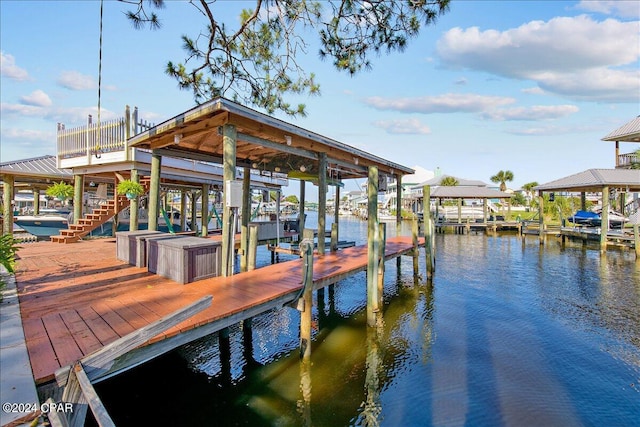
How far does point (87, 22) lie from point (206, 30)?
11.6ft

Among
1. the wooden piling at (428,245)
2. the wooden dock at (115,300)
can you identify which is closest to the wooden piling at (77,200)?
the wooden dock at (115,300)

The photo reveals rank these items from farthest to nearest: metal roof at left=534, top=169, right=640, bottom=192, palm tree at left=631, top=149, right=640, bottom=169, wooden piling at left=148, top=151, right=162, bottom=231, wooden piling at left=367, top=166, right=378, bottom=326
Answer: palm tree at left=631, top=149, right=640, bottom=169
metal roof at left=534, top=169, right=640, bottom=192
wooden piling at left=148, top=151, right=162, bottom=231
wooden piling at left=367, top=166, right=378, bottom=326

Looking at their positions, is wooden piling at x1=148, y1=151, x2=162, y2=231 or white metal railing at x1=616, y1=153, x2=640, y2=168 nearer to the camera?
wooden piling at x1=148, y1=151, x2=162, y2=231

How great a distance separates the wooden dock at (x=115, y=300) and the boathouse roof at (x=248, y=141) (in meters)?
3.21

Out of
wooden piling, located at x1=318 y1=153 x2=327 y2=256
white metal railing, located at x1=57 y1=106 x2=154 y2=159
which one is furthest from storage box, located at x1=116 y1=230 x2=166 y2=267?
wooden piling, located at x1=318 y1=153 x2=327 y2=256

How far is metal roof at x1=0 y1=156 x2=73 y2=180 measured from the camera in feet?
43.2

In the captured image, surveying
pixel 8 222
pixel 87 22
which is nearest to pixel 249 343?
pixel 87 22

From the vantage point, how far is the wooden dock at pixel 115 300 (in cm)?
349

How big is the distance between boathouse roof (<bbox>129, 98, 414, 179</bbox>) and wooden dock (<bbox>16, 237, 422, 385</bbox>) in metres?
3.21

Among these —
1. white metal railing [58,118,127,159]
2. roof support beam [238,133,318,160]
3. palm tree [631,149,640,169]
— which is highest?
palm tree [631,149,640,169]

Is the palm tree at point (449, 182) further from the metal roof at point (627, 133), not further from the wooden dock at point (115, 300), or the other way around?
the wooden dock at point (115, 300)

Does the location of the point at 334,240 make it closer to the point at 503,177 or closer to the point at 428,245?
the point at 428,245

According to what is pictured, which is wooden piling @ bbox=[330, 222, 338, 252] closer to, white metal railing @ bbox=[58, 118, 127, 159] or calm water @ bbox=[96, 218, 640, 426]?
calm water @ bbox=[96, 218, 640, 426]

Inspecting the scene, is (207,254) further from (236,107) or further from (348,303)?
(348,303)
